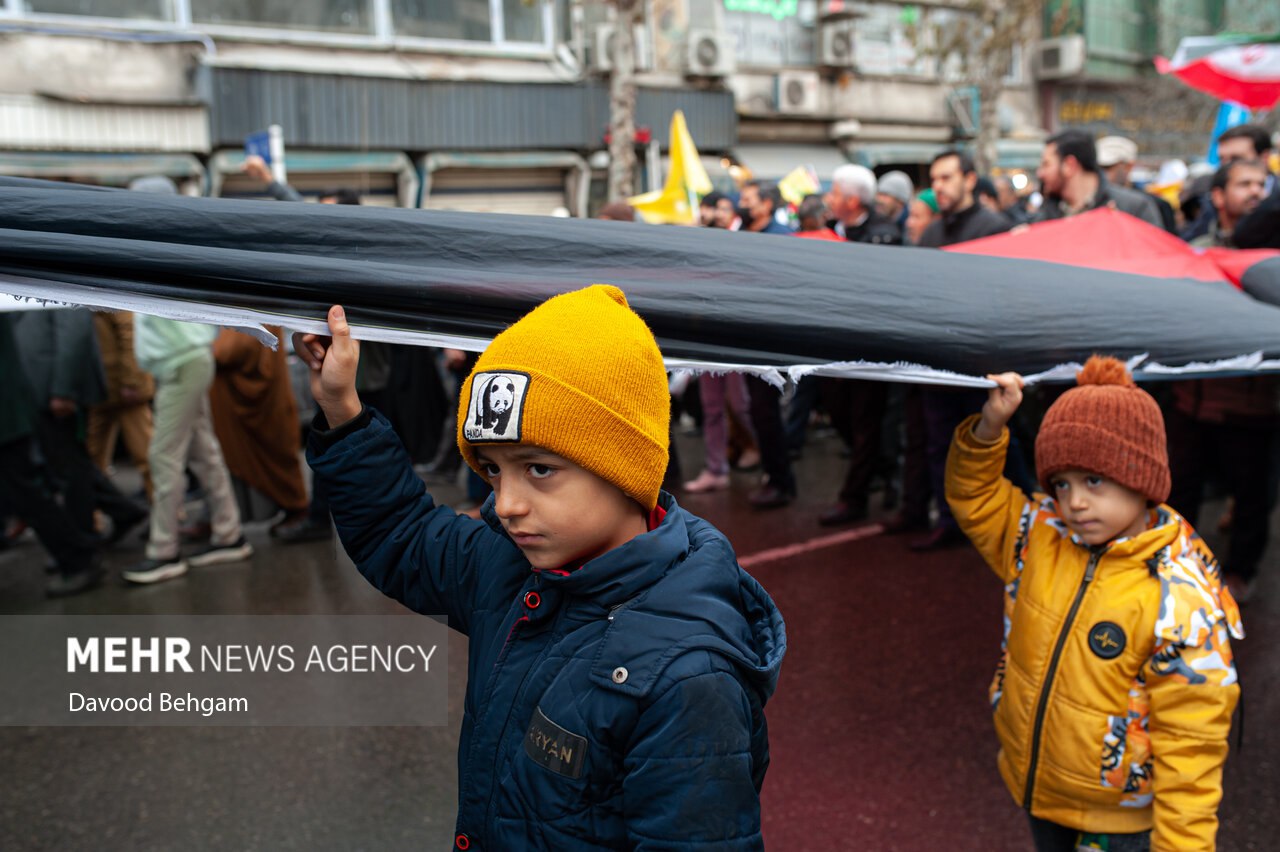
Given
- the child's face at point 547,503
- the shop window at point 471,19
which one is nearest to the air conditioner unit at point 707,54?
the shop window at point 471,19

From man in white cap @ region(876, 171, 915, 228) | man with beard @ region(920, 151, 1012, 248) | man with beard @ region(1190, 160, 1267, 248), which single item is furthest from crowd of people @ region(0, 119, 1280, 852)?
man in white cap @ region(876, 171, 915, 228)

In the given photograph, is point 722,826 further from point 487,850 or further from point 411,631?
point 411,631

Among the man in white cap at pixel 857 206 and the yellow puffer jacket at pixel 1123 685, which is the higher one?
the man in white cap at pixel 857 206

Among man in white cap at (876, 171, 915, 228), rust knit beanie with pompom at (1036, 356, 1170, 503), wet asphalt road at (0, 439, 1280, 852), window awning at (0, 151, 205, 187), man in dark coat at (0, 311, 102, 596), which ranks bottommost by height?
wet asphalt road at (0, 439, 1280, 852)

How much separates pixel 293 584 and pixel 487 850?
4637mm

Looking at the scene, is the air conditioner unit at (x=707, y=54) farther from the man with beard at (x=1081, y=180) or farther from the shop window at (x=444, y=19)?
the man with beard at (x=1081, y=180)

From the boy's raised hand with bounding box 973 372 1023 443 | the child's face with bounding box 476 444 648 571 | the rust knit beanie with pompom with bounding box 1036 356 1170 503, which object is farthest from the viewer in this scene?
the boy's raised hand with bounding box 973 372 1023 443

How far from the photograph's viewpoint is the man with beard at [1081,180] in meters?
5.71

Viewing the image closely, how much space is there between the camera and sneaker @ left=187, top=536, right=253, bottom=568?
6352mm

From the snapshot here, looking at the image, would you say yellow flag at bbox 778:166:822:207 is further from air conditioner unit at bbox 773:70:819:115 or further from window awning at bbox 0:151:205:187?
air conditioner unit at bbox 773:70:819:115

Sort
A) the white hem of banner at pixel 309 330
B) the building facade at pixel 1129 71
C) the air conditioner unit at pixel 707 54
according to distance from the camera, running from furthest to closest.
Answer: the building facade at pixel 1129 71, the air conditioner unit at pixel 707 54, the white hem of banner at pixel 309 330

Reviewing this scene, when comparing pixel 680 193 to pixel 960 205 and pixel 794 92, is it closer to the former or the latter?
pixel 960 205

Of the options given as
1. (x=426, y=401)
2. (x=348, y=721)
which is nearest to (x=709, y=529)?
(x=348, y=721)

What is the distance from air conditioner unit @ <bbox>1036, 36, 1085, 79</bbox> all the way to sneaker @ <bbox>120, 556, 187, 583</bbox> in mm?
22985
